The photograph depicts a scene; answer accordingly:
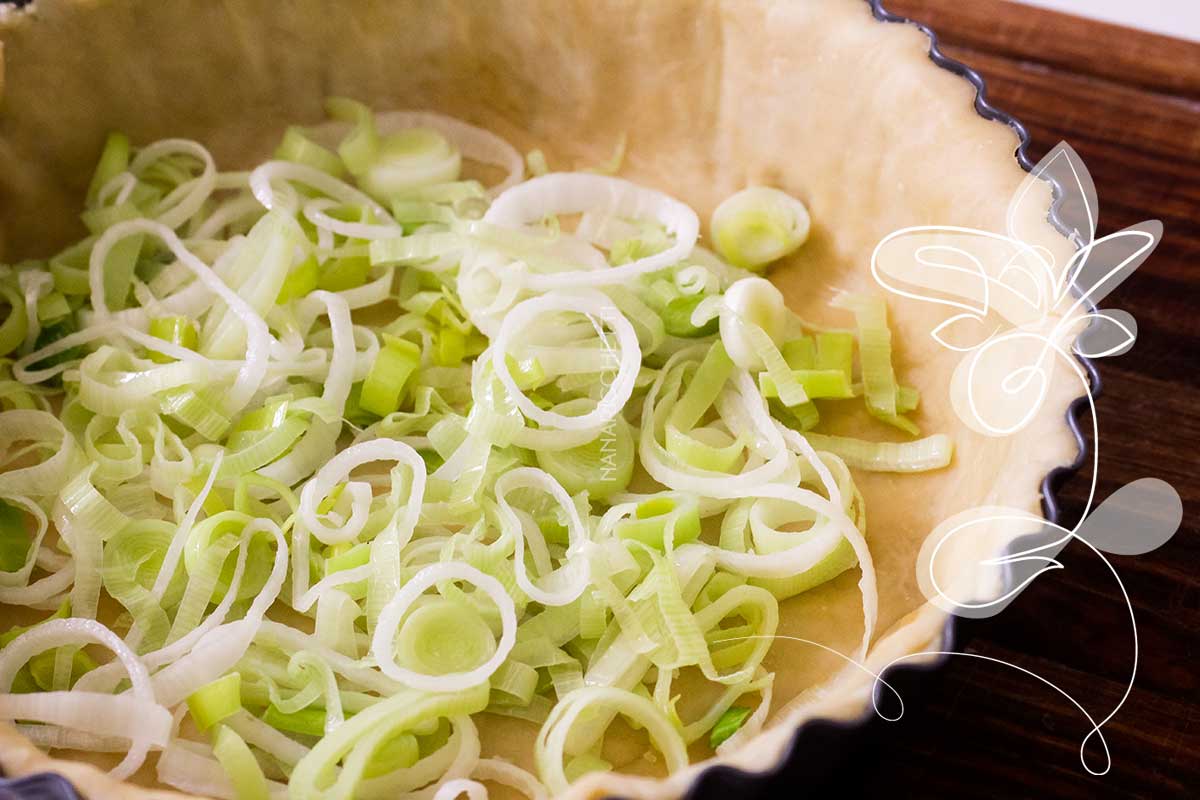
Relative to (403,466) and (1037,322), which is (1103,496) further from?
(403,466)

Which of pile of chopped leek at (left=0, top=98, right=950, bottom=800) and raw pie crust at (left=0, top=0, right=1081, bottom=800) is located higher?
raw pie crust at (left=0, top=0, right=1081, bottom=800)

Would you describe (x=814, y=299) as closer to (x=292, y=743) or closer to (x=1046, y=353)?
(x=1046, y=353)

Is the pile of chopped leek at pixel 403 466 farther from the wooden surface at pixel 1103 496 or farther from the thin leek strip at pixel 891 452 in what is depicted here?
the wooden surface at pixel 1103 496

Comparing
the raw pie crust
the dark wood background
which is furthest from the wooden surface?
the raw pie crust

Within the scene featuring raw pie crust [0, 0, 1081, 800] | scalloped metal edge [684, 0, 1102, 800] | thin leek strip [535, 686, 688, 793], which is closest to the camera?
scalloped metal edge [684, 0, 1102, 800]

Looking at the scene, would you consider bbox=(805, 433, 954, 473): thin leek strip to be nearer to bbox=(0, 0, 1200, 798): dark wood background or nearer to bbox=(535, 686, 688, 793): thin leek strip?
bbox=(0, 0, 1200, 798): dark wood background

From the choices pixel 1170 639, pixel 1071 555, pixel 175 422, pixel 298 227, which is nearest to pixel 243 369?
pixel 175 422
